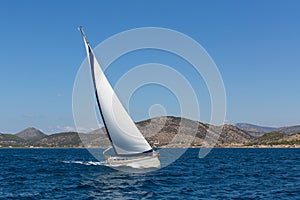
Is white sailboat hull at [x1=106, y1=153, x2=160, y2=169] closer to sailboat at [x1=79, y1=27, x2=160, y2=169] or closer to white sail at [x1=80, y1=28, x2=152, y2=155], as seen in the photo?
sailboat at [x1=79, y1=27, x2=160, y2=169]

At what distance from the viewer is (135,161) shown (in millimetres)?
61375

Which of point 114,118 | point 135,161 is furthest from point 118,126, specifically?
point 135,161

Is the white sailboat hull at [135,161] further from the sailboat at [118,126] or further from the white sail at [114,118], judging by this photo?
the white sail at [114,118]

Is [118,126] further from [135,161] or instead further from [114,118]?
[135,161]

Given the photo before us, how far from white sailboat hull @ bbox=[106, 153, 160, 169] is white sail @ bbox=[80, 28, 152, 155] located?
1.19 metres

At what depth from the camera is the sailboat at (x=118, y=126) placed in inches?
2388

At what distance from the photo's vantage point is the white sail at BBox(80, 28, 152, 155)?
6062cm

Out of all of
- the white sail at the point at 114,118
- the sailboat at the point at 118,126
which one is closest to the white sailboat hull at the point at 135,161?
the sailboat at the point at 118,126

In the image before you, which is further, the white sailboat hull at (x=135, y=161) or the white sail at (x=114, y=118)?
the white sailboat hull at (x=135, y=161)

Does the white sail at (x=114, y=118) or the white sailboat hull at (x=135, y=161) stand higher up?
the white sail at (x=114, y=118)

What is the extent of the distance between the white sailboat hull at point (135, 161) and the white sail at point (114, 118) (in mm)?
1191

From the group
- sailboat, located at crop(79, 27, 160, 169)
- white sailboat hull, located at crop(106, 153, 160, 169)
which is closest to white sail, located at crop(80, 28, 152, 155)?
sailboat, located at crop(79, 27, 160, 169)

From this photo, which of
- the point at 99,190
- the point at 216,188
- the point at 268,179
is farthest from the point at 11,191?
the point at 268,179

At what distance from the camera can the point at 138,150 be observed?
2441 inches
